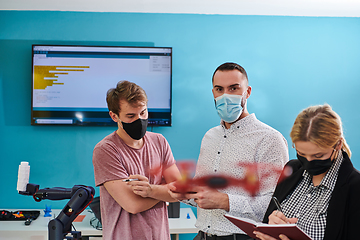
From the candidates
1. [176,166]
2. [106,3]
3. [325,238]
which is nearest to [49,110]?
[106,3]

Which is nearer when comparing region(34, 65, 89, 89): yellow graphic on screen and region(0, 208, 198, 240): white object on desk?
region(0, 208, 198, 240): white object on desk

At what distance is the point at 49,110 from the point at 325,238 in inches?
101

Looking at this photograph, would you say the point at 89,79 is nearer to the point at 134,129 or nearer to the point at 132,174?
the point at 134,129

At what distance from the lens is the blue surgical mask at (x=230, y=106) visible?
4.77ft

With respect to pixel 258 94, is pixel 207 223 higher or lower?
lower

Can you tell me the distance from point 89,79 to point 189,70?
984 mm

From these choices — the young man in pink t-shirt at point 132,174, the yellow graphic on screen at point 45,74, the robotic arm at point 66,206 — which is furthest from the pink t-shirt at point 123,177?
the yellow graphic on screen at point 45,74

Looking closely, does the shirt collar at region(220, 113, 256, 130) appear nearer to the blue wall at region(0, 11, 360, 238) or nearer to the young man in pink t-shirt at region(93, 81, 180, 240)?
the young man in pink t-shirt at region(93, 81, 180, 240)

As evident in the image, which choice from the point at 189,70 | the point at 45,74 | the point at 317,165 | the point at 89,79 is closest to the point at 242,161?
the point at 317,165

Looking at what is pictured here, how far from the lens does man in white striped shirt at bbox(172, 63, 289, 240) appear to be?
1299 mm

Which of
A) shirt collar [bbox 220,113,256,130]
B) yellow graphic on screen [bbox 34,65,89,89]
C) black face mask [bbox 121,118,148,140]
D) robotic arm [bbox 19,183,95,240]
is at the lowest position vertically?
robotic arm [bbox 19,183,95,240]

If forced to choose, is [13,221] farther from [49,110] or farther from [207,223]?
[207,223]

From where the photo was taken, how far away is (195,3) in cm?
278

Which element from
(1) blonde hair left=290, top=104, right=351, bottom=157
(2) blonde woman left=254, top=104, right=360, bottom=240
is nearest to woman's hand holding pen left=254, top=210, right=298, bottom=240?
(2) blonde woman left=254, top=104, right=360, bottom=240
